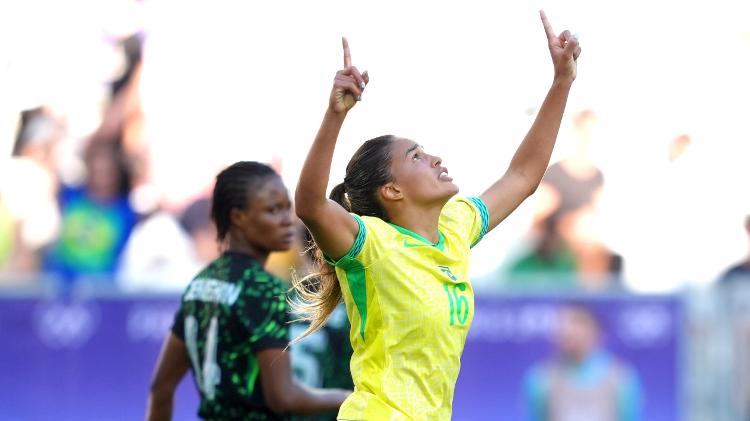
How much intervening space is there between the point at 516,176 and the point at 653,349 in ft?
13.5

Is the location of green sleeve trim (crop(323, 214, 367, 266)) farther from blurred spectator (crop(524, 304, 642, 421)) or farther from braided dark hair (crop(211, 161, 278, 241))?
blurred spectator (crop(524, 304, 642, 421))

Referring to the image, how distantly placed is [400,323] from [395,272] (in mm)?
170

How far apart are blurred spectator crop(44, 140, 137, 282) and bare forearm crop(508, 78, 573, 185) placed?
5024 millimetres

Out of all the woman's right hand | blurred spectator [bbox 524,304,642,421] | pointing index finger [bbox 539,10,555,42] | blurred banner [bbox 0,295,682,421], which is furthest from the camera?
blurred banner [bbox 0,295,682,421]

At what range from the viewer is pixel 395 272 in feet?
15.7

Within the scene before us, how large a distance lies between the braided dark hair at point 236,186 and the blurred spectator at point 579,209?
146 inches

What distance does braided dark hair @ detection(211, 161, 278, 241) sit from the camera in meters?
6.27

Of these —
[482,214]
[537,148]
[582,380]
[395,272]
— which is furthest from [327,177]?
[582,380]

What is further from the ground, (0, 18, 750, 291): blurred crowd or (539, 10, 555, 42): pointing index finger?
(0, 18, 750, 291): blurred crowd

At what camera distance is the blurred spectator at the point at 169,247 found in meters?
9.93

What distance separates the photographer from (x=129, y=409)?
946 cm

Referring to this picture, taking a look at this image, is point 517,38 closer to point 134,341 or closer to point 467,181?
point 467,181

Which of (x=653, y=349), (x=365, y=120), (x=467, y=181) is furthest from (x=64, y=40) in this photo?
(x=653, y=349)

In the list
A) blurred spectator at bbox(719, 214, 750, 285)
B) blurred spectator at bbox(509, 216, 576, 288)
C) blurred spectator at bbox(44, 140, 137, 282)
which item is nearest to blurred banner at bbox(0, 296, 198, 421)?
blurred spectator at bbox(44, 140, 137, 282)
